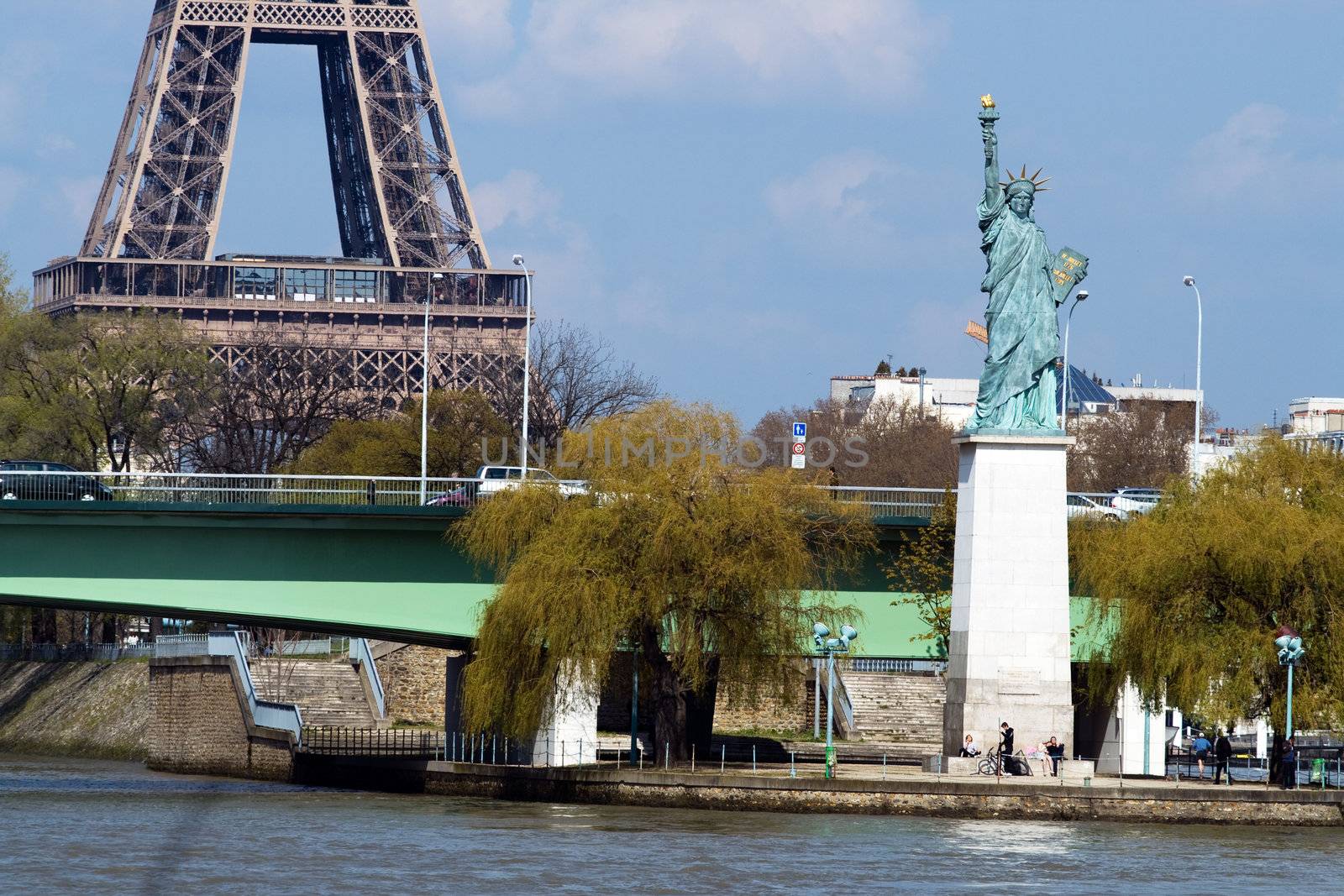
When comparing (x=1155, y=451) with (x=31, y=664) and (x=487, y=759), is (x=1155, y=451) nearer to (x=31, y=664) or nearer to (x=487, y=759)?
(x=31, y=664)

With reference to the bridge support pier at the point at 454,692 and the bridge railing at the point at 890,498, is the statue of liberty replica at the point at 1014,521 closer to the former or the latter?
the bridge railing at the point at 890,498

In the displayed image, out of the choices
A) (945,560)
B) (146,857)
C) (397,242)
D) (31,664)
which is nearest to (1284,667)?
(945,560)

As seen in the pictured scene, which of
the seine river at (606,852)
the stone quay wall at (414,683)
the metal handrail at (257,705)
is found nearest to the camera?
the seine river at (606,852)

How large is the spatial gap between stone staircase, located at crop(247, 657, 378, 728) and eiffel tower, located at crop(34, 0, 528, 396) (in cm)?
4612

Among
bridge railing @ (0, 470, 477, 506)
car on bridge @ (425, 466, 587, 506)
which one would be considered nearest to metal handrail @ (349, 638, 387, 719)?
car on bridge @ (425, 466, 587, 506)

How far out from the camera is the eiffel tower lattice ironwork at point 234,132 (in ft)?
391

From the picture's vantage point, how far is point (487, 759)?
5228 cm

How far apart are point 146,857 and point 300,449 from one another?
152 feet

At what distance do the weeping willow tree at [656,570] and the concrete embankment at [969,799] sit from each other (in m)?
2.38

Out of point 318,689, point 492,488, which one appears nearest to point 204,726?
point 318,689

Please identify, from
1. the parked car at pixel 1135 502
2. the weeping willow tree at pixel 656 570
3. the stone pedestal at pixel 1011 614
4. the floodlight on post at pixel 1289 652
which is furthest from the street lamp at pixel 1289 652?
the weeping willow tree at pixel 656 570

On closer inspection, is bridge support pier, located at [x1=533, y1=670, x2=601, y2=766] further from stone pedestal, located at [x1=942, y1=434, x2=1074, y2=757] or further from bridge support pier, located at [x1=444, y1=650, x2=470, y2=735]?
stone pedestal, located at [x1=942, y1=434, x2=1074, y2=757]

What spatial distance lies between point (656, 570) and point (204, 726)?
22.3 metres

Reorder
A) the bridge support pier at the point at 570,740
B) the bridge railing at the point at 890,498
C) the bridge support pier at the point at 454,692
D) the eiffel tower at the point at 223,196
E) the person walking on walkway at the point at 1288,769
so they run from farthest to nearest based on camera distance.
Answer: the eiffel tower at the point at 223,196 → the bridge support pier at the point at 454,692 → the bridge support pier at the point at 570,740 → the bridge railing at the point at 890,498 → the person walking on walkway at the point at 1288,769
